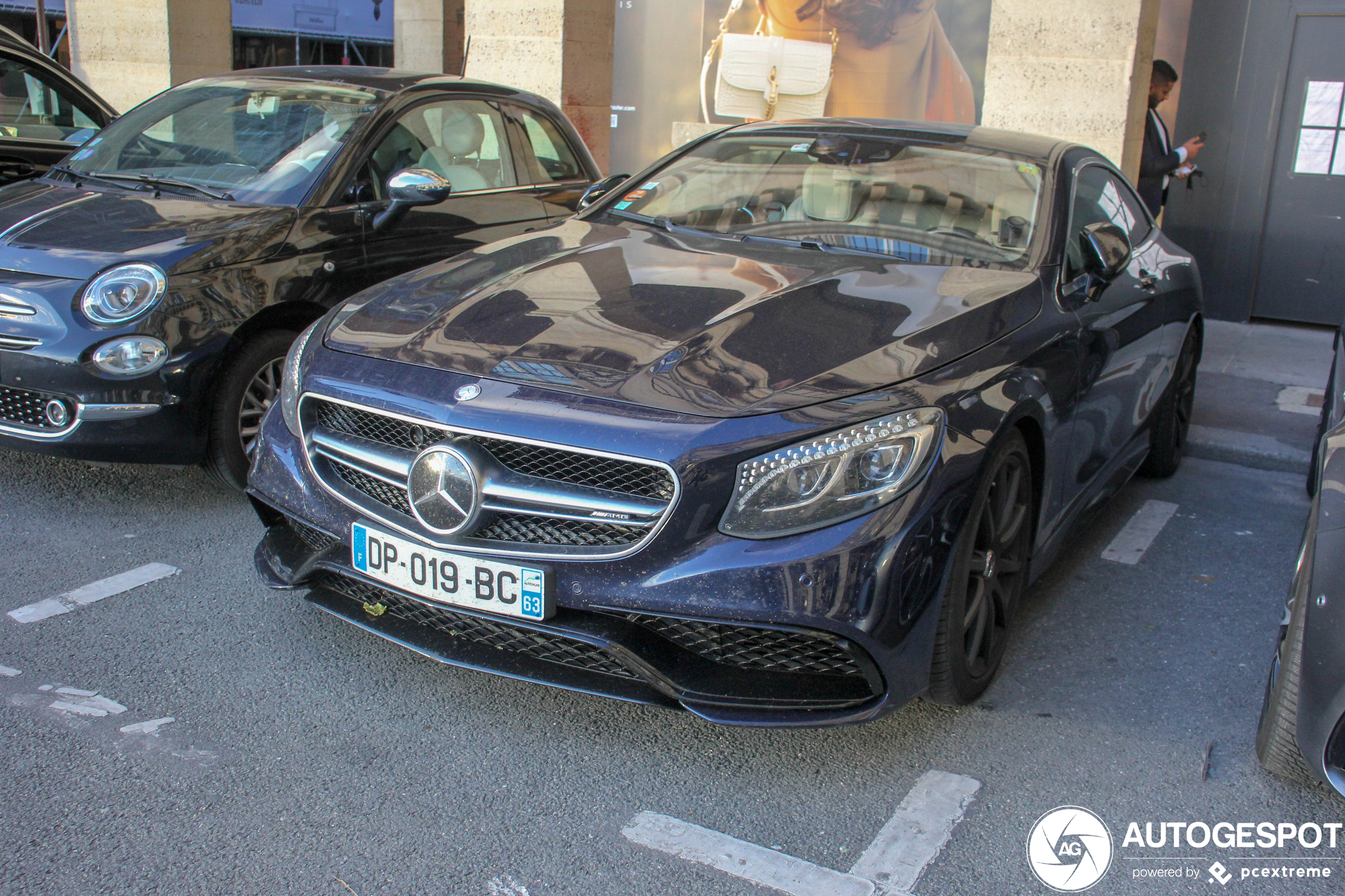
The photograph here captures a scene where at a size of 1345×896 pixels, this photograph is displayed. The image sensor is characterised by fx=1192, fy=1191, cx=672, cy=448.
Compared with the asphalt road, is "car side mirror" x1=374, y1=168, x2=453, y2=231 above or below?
above

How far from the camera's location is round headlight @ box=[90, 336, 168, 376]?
4062 mm

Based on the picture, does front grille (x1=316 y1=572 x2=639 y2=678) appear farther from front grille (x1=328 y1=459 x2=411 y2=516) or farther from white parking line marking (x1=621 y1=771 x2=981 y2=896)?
white parking line marking (x1=621 y1=771 x2=981 y2=896)

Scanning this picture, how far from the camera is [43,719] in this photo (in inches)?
115

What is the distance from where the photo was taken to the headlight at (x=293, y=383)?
3199 mm

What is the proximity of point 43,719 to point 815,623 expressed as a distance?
1910 millimetres

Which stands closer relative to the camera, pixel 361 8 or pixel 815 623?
pixel 815 623

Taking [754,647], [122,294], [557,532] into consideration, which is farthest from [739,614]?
[122,294]

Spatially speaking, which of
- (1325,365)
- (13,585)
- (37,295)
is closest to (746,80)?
(1325,365)

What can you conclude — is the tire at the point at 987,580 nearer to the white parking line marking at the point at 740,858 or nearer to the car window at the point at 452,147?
the white parking line marking at the point at 740,858

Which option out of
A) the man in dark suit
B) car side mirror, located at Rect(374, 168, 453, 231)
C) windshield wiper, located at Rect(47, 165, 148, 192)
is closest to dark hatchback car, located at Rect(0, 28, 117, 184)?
windshield wiper, located at Rect(47, 165, 148, 192)

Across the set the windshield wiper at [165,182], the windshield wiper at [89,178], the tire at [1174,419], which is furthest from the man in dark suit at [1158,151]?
the windshield wiper at [89,178]

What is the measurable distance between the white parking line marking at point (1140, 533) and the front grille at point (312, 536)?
2797 mm

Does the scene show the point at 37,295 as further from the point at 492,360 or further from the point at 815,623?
A: the point at 815,623

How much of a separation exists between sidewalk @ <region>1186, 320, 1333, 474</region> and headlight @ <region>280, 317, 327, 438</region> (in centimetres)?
436
